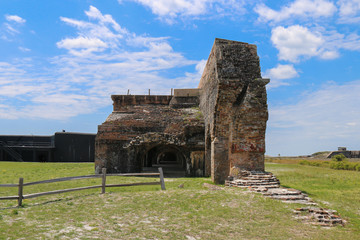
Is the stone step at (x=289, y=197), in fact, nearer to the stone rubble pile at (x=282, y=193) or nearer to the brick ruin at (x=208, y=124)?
the stone rubble pile at (x=282, y=193)

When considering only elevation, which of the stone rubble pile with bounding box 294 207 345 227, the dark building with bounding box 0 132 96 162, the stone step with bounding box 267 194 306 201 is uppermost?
the dark building with bounding box 0 132 96 162

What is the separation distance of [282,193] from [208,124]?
739 cm

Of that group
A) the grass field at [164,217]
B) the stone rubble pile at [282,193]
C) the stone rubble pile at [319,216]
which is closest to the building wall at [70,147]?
the grass field at [164,217]

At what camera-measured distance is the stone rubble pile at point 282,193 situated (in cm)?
727

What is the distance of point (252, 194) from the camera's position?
31.7 feet

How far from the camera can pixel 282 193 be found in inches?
380

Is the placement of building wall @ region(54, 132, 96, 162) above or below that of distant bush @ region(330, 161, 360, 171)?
Result: above

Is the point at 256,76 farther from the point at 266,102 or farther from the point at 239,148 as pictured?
the point at 239,148

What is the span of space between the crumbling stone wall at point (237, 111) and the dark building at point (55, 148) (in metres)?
24.6

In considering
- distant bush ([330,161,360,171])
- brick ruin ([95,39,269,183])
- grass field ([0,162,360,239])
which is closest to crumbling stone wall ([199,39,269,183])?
brick ruin ([95,39,269,183])

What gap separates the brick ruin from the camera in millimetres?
12539

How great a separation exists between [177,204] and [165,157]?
3727cm

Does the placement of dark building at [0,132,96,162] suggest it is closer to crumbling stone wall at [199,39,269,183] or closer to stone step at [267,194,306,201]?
crumbling stone wall at [199,39,269,183]

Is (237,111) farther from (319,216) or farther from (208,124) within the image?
(319,216)
